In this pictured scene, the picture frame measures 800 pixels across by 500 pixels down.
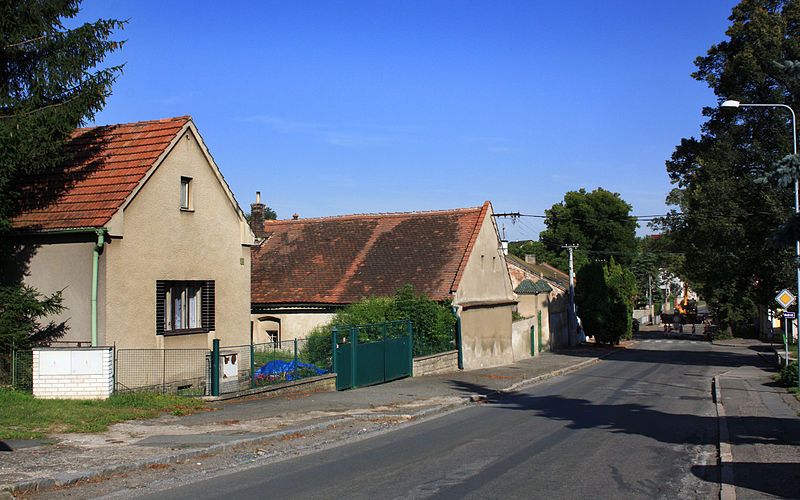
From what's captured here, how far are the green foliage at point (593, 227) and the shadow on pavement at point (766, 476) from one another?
71.2m

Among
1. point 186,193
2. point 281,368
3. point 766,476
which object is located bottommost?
point 766,476

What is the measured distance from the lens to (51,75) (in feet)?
52.0

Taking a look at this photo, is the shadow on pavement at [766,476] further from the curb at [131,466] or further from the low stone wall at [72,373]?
the low stone wall at [72,373]

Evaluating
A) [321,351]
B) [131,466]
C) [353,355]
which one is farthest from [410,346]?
[131,466]

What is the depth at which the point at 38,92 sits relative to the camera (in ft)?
52.1

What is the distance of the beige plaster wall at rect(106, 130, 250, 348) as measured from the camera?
16828 mm

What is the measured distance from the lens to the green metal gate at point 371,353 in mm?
20141

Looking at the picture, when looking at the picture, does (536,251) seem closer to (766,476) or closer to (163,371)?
(163,371)

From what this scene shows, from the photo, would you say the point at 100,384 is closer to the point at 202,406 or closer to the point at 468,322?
the point at 202,406

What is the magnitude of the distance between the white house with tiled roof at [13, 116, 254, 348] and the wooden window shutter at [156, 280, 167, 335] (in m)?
0.02

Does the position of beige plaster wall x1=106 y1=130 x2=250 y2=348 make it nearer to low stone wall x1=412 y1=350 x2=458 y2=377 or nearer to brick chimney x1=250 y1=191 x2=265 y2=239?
low stone wall x1=412 y1=350 x2=458 y2=377

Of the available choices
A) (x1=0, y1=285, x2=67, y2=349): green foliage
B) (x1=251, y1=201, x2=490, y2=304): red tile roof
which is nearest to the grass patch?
(x1=0, y1=285, x2=67, y2=349): green foliage

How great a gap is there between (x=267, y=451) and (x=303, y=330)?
18.8m

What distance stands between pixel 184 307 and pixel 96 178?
12.2ft
